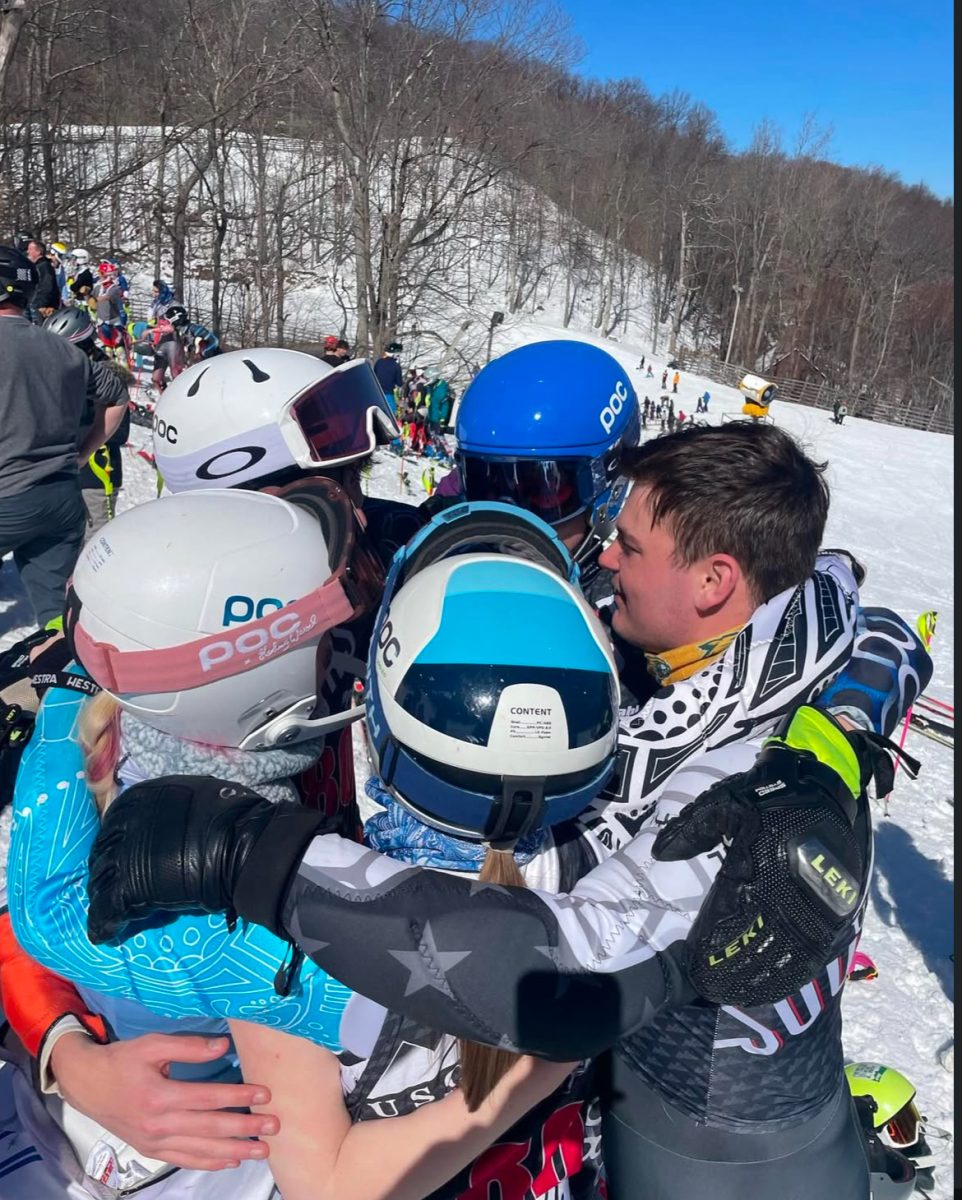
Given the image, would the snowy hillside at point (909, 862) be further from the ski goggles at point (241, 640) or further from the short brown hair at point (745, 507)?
the ski goggles at point (241, 640)

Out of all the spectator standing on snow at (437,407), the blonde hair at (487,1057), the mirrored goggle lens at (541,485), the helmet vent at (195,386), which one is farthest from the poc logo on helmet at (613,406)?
the spectator standing on snow at (437,407)

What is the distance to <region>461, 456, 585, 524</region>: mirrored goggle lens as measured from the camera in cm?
245

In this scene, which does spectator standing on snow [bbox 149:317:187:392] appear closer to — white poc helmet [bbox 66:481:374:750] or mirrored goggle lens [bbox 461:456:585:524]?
mirrored goggle lens [bbox 461:456:585:524]

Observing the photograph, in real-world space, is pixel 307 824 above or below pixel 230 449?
below

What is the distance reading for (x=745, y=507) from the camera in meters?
1.73

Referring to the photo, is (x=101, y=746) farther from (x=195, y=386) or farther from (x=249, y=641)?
(x=195, y=386)

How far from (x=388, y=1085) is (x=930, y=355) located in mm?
66456

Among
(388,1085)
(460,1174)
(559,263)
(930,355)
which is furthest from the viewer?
(930,355)

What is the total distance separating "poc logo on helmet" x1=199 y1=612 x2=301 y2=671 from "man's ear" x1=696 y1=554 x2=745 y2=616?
2.79ft

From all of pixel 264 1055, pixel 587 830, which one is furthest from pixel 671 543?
pixel 264 1055

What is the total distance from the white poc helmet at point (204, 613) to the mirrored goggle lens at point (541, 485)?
1035 millimetres

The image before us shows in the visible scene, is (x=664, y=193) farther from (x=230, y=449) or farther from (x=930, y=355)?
(x=230, y=449)

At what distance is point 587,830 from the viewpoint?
1.61 m

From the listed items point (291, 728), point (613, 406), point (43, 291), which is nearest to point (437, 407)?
point (43, 291)
